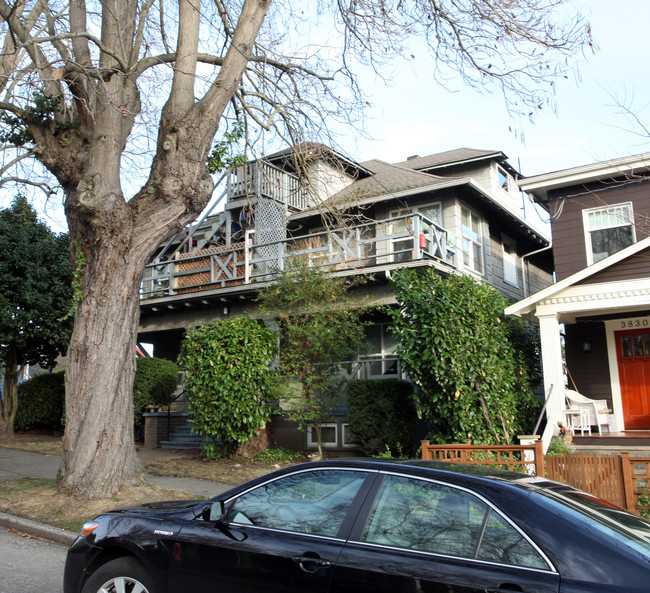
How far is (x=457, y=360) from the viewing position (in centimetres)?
1179

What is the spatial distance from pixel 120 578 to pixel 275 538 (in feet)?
4.14

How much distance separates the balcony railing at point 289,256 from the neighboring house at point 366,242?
34 mm

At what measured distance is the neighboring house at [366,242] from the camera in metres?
15.6

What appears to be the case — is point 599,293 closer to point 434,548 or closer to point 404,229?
point 404,229

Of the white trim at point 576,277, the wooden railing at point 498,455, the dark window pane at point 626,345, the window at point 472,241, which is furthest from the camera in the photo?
the window at point 472,241

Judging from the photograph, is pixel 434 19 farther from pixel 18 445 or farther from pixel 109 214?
pixel 18 445

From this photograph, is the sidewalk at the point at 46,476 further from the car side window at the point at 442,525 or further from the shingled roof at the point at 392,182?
the shingled roof at the point at 392,182

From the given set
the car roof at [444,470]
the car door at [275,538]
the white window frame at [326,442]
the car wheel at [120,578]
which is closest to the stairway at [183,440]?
the white window frame at [326,442]

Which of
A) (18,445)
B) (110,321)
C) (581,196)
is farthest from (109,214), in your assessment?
(581,196)

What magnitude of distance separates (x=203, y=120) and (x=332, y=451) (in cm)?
866

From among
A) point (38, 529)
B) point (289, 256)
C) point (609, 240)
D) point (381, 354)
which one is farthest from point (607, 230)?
point (38, 529)

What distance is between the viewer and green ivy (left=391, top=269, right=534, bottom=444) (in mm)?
11773

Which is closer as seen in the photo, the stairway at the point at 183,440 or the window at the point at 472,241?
the stairway at the point at 183,440

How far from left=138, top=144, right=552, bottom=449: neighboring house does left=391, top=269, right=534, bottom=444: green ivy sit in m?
2.12
